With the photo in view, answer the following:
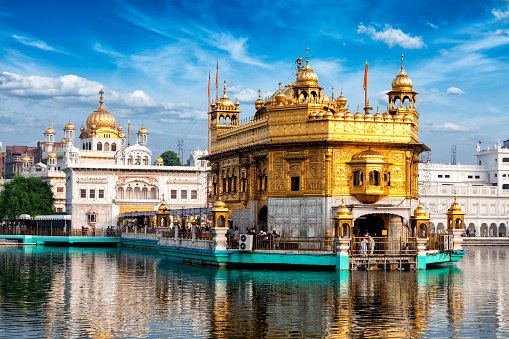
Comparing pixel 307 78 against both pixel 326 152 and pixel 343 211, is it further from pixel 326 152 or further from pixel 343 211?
pixel 343 211

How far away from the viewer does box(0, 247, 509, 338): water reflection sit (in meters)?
18.0

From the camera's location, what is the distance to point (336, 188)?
118ft

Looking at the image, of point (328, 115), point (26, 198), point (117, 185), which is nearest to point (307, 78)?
point (328, 115)

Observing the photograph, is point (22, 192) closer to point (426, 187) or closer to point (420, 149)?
point (426, 187)

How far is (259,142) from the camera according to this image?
38969mm

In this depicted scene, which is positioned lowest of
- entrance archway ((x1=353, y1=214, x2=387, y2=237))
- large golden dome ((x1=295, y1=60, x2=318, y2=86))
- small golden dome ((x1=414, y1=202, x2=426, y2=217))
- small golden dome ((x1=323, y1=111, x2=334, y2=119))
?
entrance archway ((x1=353, y1=214, x2=387, y2=237))

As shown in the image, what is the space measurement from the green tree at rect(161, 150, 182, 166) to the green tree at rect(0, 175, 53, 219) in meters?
51.4

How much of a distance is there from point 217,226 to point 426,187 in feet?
196

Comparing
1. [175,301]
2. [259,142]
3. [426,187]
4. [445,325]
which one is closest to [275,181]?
[259,142]

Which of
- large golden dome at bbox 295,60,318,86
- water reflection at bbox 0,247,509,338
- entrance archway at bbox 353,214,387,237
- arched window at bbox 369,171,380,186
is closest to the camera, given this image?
water reflection at bbox 0,247,509,338

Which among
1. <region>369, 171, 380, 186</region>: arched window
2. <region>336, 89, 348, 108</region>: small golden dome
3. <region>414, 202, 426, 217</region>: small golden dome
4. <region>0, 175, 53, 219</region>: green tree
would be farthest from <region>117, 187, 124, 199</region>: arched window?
<region>414, 202, 426, 217</region>: small golden dome

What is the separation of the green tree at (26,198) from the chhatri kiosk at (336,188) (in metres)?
47.9

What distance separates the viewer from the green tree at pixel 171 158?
5392 inches

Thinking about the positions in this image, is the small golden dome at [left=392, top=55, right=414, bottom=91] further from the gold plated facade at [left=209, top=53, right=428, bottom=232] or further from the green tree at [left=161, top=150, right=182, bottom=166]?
the green tree at [left=161, top=150, right=182, bottom=166]
